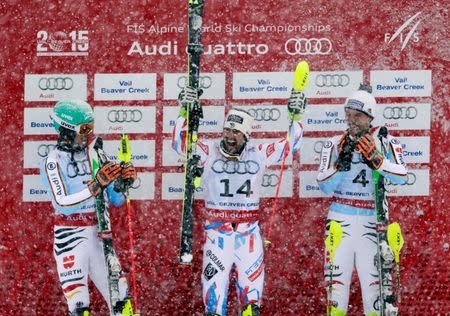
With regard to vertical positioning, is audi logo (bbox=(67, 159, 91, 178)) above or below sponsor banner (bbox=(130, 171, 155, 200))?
above

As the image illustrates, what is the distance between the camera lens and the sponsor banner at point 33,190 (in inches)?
326

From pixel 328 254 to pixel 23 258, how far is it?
2825 mm

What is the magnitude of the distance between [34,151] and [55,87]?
1.99 feet

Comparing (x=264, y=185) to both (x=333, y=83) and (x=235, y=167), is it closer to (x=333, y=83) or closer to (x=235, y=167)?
(x=235, y=167)

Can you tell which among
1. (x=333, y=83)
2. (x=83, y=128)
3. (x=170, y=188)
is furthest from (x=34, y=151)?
(x=333, y=83)

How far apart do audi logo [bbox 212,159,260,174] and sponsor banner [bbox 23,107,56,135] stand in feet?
5.65

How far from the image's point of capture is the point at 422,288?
8.20 m

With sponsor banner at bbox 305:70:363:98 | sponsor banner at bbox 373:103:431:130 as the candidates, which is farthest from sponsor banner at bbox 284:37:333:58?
sponsor banner at bbox 373:103:431:130

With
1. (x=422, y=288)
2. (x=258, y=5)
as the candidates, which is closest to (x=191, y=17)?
(x=258, y=5)

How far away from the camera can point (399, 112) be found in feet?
26.7

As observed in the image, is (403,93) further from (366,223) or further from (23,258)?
(23,258)

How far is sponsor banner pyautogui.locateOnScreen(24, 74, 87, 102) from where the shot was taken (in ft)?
27.1

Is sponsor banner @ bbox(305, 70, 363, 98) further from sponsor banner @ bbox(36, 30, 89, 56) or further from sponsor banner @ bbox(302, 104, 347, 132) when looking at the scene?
sponsor banner @ bbox(36, 30, 89, 56)

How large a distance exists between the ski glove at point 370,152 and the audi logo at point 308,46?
4.54ft
